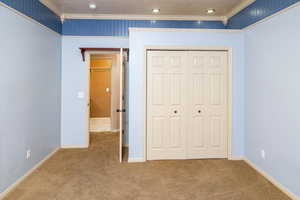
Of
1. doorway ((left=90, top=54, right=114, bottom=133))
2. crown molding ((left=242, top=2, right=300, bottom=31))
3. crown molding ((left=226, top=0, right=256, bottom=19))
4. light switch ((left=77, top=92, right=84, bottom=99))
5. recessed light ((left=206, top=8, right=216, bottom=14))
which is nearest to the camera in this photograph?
crown molding ((left=242, top=2, right=300, bottom=31))

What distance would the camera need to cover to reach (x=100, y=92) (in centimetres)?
794

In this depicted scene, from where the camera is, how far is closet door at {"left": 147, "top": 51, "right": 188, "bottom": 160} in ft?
12.1

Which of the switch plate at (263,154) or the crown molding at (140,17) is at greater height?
the crown molding at (140,17)

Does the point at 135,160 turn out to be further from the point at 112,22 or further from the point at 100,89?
the point at 100,89

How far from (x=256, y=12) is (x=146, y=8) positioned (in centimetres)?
203

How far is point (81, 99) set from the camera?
455 centimetres

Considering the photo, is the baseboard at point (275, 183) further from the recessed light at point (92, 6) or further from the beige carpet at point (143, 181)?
the recessed light at point (92, 6)

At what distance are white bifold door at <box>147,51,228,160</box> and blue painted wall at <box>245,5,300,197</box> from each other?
0.49 meters

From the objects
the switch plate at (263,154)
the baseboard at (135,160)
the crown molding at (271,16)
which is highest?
the crown molding at (271,16)

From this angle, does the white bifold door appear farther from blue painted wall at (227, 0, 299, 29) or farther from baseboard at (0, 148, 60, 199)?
baseboard at (0, 148, 60, 199)

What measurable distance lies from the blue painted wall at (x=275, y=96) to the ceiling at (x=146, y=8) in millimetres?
871

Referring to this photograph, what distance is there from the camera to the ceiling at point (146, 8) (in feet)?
12.5

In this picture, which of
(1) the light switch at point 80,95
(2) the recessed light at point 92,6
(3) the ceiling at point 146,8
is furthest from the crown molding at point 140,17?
(1) the light switch at point 80,95

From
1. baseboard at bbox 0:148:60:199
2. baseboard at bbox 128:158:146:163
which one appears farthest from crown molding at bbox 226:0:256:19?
baseboard at bbox 0:148:60:199
